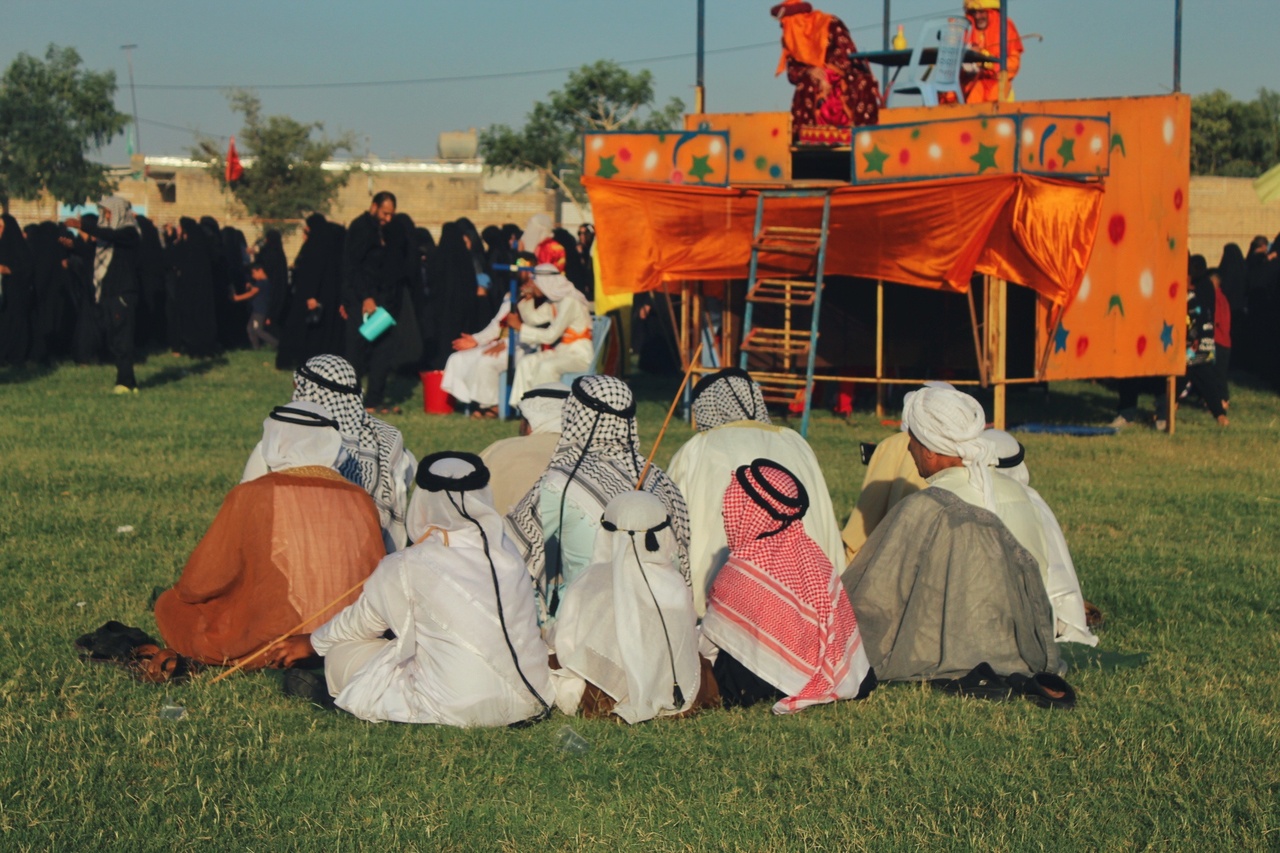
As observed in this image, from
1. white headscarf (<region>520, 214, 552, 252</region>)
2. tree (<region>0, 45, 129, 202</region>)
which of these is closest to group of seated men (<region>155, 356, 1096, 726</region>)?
white headscarf (<region>520, 214, 552, 252</region>)

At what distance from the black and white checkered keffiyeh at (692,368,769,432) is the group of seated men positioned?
0.77 ft

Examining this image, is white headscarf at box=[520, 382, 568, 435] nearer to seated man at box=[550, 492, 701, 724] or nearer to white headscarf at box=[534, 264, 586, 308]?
seated man at box=[550, 492, 701, 724]

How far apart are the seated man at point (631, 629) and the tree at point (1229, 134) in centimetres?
4326

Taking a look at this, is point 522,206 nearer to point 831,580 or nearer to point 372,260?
point 372,260

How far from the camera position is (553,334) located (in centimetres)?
1141

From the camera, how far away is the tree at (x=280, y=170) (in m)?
40.9

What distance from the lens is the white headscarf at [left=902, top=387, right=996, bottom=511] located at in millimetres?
4953

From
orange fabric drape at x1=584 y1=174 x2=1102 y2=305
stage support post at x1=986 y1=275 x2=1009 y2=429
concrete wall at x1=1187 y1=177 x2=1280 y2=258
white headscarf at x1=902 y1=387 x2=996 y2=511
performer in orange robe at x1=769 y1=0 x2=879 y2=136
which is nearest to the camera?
white headscarf at x1=902 y1=387 x2=996 y2=511

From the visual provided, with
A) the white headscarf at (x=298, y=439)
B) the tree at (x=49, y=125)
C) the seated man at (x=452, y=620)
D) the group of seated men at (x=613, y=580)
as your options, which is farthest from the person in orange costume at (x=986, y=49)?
the tree at (x=49, y=125)

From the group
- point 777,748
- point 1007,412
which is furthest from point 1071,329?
point 777,748

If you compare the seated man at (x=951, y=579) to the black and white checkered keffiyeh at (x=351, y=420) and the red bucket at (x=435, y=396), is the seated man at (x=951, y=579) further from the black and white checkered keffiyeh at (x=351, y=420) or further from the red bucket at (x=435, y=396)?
the red bucket at (x=435, y=396)

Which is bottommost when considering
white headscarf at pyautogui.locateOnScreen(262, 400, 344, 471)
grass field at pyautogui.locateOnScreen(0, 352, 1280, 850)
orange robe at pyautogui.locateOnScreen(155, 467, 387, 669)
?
grass field at pyautogui.locateOnScreen(0, 352, 1280, 850)

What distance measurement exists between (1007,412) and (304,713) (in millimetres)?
9982

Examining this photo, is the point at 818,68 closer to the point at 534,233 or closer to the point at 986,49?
the point at 986,49
